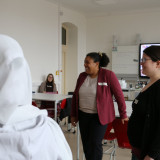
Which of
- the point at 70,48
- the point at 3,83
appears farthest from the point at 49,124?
the point at 70,48

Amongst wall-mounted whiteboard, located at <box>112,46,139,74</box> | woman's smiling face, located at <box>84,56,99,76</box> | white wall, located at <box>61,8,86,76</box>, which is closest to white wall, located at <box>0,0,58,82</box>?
white wall, located at <box>61,8,86,76</box>

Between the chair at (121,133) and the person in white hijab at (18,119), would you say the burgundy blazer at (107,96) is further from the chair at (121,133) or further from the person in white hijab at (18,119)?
the person in white hijab at (18,119)

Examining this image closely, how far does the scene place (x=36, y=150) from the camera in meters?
0.68

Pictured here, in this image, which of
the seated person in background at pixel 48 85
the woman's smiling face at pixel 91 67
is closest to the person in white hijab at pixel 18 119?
the woman's smiling face at pixel 91 67

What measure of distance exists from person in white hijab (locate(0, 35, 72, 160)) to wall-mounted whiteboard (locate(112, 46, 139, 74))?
7886mm

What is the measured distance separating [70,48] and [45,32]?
1.73m

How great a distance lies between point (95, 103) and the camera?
240cm

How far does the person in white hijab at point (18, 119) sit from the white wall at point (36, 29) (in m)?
5.56

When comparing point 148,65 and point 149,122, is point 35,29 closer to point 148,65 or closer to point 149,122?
point 148,65

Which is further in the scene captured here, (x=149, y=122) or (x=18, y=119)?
(x=149, y=122)

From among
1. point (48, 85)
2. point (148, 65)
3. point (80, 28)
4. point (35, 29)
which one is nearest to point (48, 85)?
point (48, 85)

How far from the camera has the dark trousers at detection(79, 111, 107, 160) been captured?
2385 millimetres

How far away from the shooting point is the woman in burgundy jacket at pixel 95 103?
2385 millimetres

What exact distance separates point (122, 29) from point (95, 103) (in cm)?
676
